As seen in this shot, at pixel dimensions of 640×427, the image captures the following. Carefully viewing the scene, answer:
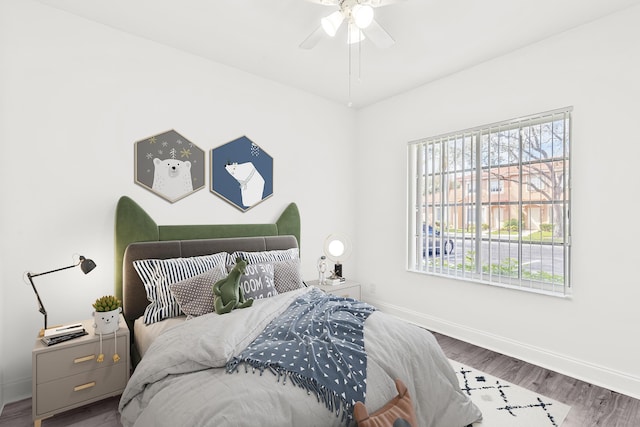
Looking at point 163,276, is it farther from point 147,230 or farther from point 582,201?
point 582,201

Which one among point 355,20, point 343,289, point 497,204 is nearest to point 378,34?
point 355,20

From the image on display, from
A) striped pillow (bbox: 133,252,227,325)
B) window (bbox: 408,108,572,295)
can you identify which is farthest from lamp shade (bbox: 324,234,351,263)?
striped pillow (bbox: 133,252,227,325)

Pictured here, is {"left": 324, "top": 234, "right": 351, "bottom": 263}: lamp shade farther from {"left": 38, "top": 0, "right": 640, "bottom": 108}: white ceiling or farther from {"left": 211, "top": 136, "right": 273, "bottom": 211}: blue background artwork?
{"left": 38, "top": 0, "right": 640, "bottom": 108}: white ceiling

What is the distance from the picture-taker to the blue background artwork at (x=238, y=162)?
3253mm

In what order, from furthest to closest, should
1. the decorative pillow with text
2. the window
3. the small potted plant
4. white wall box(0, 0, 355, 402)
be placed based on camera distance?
the window
the decorative pillow with text
white wall box(0, 0, 355, 402)
the small potted plant

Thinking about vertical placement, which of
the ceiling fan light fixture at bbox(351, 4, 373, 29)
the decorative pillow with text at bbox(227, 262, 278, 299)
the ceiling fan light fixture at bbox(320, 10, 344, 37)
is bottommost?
the decorative pillow with text at bbox(227, 262, 278, 299)

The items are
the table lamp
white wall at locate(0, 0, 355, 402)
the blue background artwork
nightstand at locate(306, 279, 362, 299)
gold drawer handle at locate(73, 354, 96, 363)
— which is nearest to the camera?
gold drawer handle at locate(73, 354, 96, 363)

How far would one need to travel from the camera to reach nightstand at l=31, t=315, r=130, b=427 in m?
1.93

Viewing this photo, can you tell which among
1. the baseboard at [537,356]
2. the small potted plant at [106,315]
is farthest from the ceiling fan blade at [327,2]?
the baseboard at [537,356]

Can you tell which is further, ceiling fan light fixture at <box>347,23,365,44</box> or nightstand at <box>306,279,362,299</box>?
nightstand at <box>306,279,362,299</box>

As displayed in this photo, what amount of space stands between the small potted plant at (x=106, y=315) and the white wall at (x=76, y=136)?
51cm

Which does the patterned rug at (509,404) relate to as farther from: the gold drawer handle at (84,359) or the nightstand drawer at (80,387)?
the gold drawer handle at (84,359)

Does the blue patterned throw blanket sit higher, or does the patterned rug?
the blue patterned throw blanket

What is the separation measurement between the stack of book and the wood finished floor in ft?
1.75
